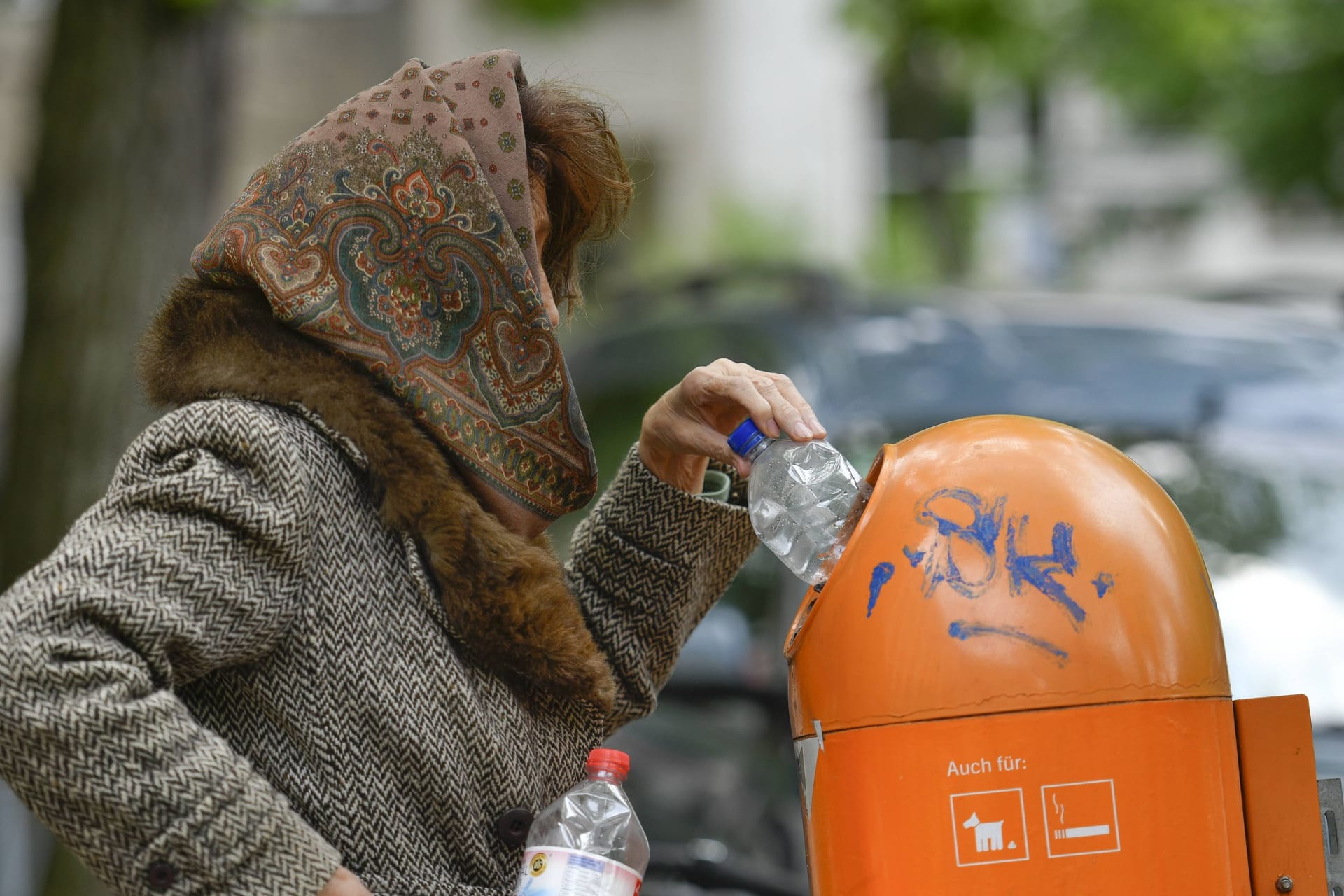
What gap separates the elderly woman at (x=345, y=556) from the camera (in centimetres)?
147

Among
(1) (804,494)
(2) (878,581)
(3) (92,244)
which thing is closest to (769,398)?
(1) (804,494)

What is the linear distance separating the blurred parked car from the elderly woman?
1.10 metres

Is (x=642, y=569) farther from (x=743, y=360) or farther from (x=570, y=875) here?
(x=743, y=360)

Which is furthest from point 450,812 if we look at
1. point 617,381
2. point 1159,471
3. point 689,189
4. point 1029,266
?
point 1029,266

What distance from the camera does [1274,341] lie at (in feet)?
13.1

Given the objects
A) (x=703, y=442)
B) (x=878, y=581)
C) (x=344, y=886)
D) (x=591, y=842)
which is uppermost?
(x=703, y=442)

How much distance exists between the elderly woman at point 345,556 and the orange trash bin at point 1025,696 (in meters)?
0.25

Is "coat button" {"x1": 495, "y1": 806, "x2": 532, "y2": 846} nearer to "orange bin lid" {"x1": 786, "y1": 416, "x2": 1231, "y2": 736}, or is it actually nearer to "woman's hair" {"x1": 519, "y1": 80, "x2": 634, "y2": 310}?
"orange bin lid" {"x1": 786, "y1": 416, "x2": 1231, "y2": 736}

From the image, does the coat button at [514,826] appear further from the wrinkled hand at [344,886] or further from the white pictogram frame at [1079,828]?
the white pictogram frame at [1079,828]

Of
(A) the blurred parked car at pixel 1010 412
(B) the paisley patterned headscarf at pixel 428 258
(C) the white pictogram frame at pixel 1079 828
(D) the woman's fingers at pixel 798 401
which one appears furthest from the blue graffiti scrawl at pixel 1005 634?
(A) the blurred parked car at pixel 1010 412

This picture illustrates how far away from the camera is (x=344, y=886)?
156 cm

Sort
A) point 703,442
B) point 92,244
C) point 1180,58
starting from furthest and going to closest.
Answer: point 1180,58 → point 92,244 → point 703,442

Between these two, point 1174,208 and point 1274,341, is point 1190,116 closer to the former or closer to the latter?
point 1174,208

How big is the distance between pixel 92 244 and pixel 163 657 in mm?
3158
